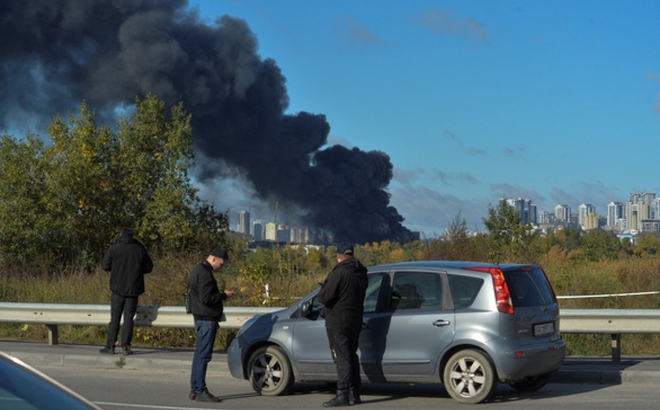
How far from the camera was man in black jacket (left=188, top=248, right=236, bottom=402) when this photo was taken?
1051 cm

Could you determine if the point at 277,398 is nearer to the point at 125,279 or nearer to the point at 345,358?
the point at 345,358

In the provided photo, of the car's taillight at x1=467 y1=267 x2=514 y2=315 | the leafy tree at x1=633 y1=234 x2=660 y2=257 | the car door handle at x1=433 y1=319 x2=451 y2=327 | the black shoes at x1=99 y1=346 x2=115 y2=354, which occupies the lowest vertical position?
the black shoes at x1=99 y1=346 x2=115 y2=354

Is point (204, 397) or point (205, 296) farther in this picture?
point (205, 296)

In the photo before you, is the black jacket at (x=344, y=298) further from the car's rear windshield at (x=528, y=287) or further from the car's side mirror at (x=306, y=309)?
the car's rear windshield at (x=528, y=287)

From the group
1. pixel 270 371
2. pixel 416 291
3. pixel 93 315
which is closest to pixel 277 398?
pixel 270 371

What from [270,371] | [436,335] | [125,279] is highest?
[125,279]

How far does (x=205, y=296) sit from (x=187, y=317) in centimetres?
350

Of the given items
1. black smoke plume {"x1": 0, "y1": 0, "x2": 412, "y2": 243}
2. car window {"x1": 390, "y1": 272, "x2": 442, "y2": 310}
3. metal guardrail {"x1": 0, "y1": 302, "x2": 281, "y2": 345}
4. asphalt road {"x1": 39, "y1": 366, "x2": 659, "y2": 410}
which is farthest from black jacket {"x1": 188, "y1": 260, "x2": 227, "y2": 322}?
black smoke plume {"x1": 0, "y1": 0, "x2": 412, "y2": 243}

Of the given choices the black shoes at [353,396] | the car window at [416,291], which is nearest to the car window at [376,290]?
the car window at [416,291]

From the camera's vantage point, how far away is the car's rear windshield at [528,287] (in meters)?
9.98

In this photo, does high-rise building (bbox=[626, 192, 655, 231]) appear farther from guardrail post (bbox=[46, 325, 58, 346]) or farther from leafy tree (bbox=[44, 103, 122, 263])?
guardrail post (bbox=[46, 325, 58, 346])

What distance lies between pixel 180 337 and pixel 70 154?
34.5 meters

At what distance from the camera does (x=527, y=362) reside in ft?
31.9

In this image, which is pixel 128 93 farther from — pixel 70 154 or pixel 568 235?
pixel 568 235
